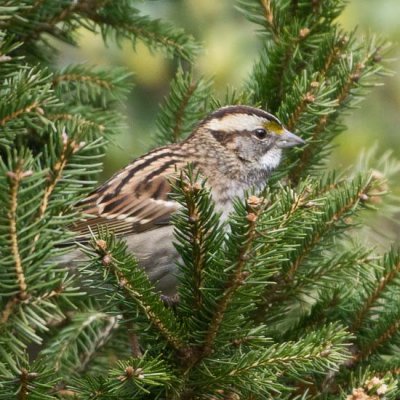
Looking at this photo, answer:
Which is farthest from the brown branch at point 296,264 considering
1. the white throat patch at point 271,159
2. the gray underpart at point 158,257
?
the white throat patch at point 271,159

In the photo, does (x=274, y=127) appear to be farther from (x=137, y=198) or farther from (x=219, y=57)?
(x=219, y=57)

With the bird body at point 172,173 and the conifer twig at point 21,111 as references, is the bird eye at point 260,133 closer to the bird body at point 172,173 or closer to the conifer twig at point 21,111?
the bird body at point 172,173

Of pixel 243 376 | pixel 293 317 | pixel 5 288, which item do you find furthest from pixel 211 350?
pixel 293 317

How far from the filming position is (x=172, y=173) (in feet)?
8.89

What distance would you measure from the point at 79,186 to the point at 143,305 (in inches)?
13.8

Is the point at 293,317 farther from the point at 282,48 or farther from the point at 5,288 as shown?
the point at 5,288

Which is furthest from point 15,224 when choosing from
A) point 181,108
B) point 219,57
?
point 219,57

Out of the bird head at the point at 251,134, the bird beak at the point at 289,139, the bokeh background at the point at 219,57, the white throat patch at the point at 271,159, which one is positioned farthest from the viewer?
the bokeh background at the point at 219,57

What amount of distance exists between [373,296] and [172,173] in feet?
2.32

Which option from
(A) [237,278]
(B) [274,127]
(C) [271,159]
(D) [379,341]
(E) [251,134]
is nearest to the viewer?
(A) [237,278]

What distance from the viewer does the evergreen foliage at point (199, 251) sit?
1.74 metres

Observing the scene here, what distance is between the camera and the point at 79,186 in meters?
1.78

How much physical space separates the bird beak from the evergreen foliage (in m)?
0.03

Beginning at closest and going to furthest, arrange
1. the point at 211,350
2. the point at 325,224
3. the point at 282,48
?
the point at 211,350 < the point at 325,224 < the point at 282,48
